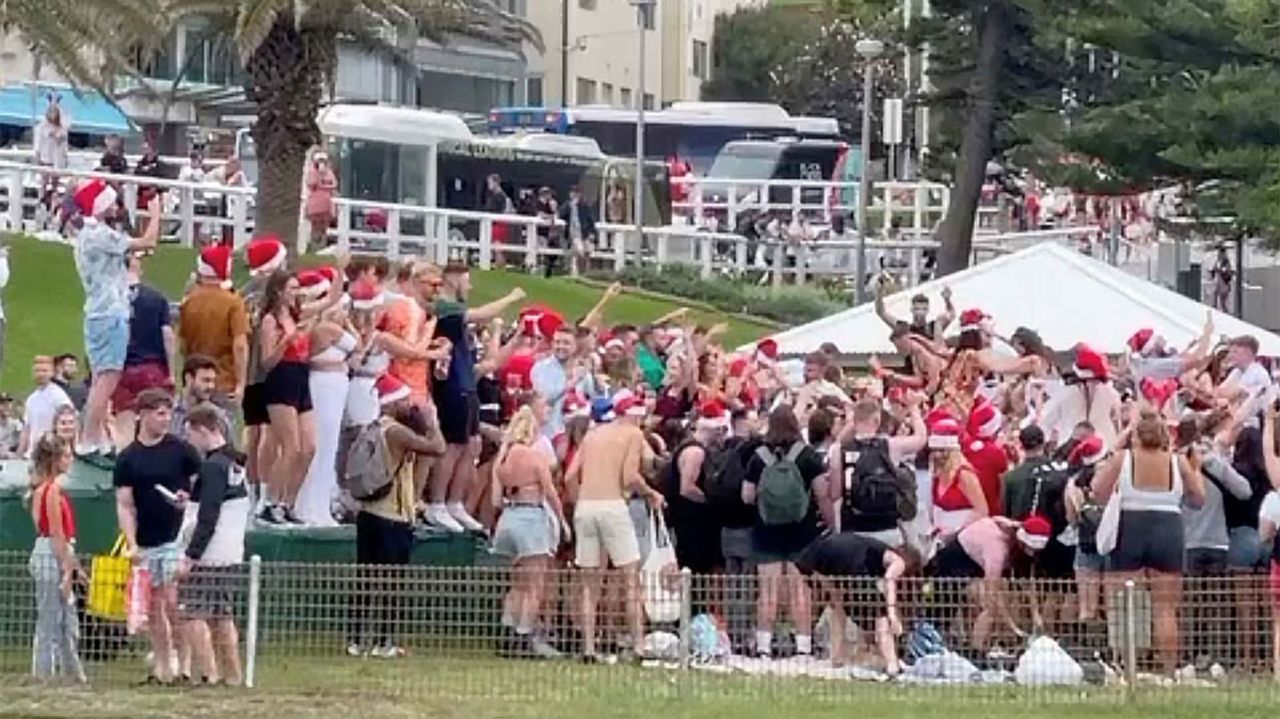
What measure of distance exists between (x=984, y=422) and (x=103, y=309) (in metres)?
6.06

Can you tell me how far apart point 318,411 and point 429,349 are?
0.83 metres

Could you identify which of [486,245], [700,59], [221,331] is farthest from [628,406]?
[700,59]

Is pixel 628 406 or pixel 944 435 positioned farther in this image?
pixel 944 435

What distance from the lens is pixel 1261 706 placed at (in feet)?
53.9

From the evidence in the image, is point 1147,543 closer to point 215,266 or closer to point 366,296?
point 366,296

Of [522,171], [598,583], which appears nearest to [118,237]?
[598,583]

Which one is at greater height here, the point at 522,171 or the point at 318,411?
the point at 522,171

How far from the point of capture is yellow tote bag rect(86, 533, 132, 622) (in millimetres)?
16047

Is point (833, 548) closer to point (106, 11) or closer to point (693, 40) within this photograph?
point (106, 11)

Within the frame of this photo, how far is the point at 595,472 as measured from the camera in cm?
1848

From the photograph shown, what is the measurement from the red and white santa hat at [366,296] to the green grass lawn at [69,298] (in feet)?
33.9

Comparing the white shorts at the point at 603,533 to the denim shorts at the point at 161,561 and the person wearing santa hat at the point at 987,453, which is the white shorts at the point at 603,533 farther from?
the denim shorts at the point at 161,561

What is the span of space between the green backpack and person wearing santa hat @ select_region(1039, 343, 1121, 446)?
2.75 meters

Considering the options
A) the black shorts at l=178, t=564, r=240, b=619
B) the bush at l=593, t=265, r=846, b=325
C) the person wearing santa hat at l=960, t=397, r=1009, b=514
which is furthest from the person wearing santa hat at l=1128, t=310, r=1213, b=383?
the bush at l=593, t=265, r=846, b=325
